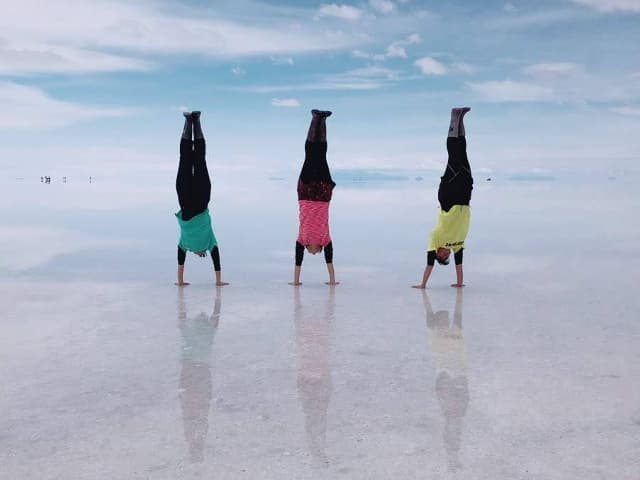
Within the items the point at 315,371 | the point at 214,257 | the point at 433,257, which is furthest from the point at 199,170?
the point at 315,371

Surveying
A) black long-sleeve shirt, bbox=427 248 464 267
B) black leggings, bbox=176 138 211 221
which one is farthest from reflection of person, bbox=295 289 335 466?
black leggings, bbox=176 138 211 221

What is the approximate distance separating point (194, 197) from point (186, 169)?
578 mm

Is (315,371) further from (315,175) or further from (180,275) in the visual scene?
(315,175)

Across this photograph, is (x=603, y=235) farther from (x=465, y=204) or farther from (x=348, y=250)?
(x=465, y=204)

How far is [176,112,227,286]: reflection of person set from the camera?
470 inches

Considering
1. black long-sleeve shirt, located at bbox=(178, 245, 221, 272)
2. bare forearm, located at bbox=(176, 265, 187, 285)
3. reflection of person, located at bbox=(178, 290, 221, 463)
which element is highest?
black long-sleeve shirt, located at bbox=(178, 245, 221, 272)

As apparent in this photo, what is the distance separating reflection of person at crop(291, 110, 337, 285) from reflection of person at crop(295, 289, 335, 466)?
2131 mm

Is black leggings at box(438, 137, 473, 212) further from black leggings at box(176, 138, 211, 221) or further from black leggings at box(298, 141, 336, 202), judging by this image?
black leggings at box(176, 138, 211, 221)

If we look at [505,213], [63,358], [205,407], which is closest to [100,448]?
[205,407]

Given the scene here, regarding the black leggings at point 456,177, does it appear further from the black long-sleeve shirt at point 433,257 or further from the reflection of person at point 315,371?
the reflection of person at point 315,371

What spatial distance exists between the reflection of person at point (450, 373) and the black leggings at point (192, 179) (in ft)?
15.8

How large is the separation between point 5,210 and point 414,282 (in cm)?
2317

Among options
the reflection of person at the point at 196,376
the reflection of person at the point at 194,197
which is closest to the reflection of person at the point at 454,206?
the reflection of person at the point at 194,197

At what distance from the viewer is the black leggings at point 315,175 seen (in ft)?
40.7
